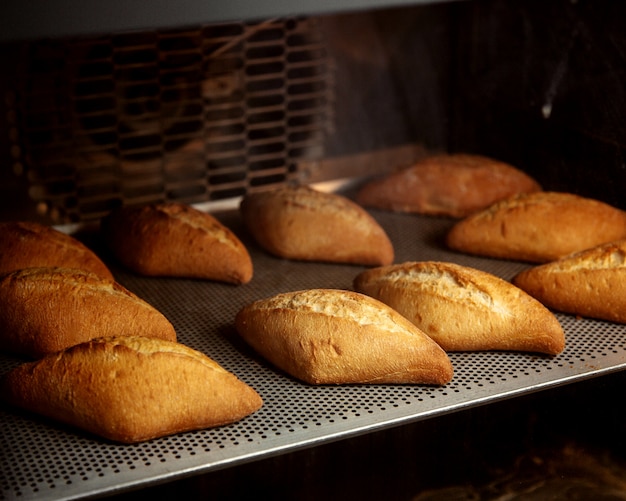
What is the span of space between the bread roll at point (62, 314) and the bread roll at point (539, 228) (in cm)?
62

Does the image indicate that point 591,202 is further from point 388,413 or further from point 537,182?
point 388,413

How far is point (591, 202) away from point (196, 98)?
784 mm

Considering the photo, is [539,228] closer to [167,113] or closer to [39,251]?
[167,113]

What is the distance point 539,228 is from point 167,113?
0.75 m

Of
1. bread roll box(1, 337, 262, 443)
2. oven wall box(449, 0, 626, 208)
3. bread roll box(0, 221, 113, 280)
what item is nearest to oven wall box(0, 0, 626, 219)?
oven wall box(449, 0, 626, 208)

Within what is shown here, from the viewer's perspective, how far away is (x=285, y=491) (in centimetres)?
122

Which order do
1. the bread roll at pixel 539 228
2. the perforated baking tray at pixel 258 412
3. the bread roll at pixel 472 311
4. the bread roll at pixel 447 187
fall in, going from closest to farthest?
the perforated baking tray at pixel 258 412 < the bread roll at pixel 472 311 < the bread roll at pixel 539 228 < the bread roll at pixel 447 187

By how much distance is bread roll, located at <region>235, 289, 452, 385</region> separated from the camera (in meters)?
1.22

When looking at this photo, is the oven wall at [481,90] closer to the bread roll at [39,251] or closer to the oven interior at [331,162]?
the oven interior at [331,162]

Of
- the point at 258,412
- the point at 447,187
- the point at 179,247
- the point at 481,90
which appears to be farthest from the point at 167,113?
the point at 258,412

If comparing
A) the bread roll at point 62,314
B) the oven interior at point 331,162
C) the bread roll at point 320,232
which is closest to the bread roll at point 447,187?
the oven interior at point 331,162

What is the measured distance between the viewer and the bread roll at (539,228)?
5.19 feet

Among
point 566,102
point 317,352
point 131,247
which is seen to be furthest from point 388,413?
point 566,102

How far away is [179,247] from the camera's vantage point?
154 cm
